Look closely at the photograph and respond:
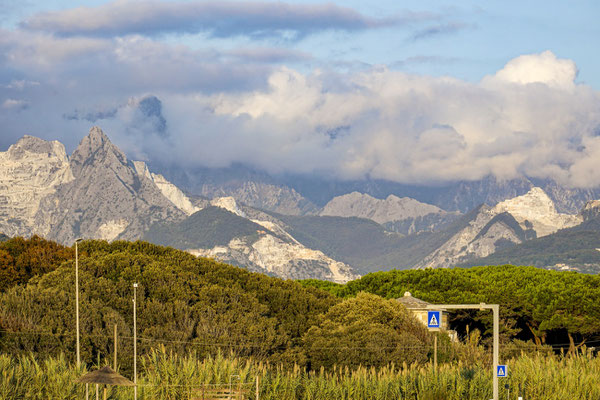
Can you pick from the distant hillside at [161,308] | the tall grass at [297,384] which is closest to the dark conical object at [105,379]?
the tall grass at [297,384]

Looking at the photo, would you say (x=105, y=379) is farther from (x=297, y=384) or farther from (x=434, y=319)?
(x=434, y=319)

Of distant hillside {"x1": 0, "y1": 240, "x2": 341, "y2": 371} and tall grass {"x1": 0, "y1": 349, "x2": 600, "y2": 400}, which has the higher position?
distant hillside {"x1": 0, "y1": 240, "x2": 341, "y2": 371}

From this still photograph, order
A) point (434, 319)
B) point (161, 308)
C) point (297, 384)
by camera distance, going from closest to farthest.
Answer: point (434, 319), point (297, 384), point (161, 308)

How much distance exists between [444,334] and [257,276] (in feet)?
82.6

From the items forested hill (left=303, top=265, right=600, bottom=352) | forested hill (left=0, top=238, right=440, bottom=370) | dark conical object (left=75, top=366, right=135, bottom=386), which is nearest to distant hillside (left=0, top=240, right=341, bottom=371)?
forested hill (left=0, top=238, right=440, bottom=370)

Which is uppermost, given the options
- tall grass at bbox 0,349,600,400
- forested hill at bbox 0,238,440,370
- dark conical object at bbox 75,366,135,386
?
forested hill at bbox 0,238,440,370

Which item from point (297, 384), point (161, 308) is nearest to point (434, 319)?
point (297, 384)

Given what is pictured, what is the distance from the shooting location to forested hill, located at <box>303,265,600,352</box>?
97.1 m

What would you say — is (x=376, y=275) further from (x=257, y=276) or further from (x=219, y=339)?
(x=219, y=339)

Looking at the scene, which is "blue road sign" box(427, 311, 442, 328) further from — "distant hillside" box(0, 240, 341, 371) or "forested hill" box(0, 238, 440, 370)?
"distant hillside" box(0, 240, 341, 371)

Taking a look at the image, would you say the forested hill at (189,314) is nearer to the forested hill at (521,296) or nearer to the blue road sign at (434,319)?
the forested hill at (521,296)

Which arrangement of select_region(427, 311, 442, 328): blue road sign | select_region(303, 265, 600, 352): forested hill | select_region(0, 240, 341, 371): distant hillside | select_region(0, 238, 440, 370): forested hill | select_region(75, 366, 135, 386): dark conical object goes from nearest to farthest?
select_region(75, 366, 135, 386): dark conical object → select_region(427, 311, 442, 328): blue road sign → select_region(0, 240, 341, 371): distant hillside → select_region(0, 238, 440, 370): forested hill → select_region(303, 265, 600, 352): forested hill

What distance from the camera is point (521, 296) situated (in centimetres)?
10112

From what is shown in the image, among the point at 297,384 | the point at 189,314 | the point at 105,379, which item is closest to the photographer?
the point at 105,379
